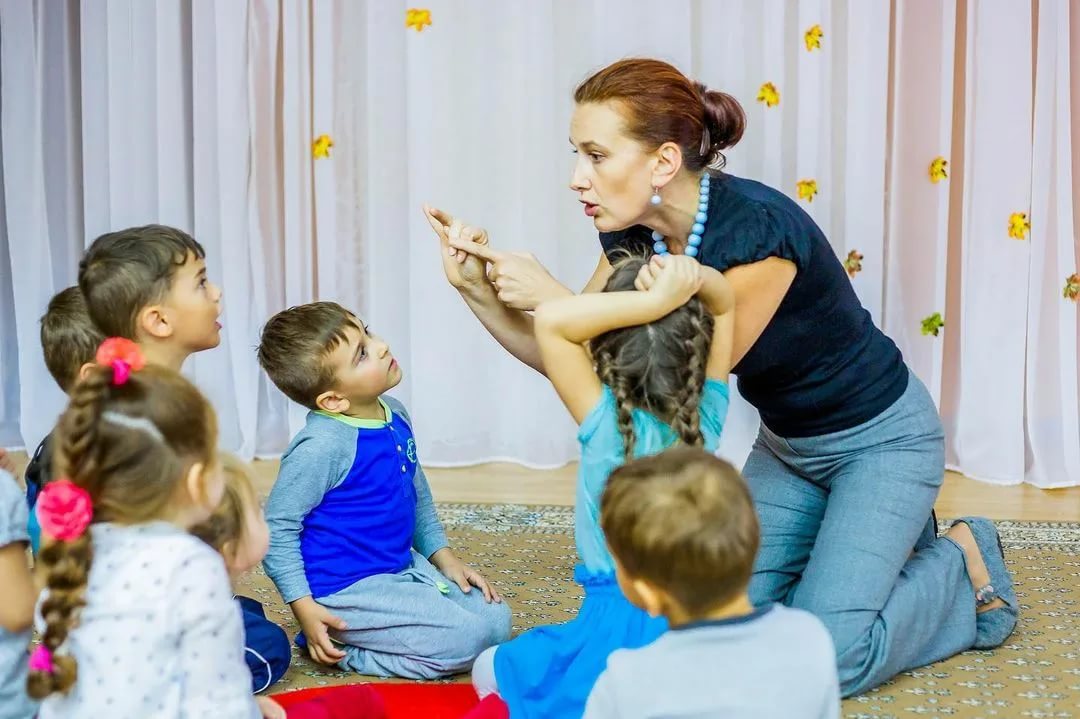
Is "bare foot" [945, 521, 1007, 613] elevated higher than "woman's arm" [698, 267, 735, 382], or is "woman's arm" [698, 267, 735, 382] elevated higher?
"woman's arm" [698, 267, 735, 382]

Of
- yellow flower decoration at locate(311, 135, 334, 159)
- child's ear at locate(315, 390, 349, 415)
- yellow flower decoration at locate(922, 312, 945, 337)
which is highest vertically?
yellow flower decoration at locate(311, 135, 334, 159)

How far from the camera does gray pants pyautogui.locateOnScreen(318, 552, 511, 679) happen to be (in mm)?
1888

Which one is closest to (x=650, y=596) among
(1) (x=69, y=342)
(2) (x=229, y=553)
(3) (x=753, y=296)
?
(2) (x=229, y=553)

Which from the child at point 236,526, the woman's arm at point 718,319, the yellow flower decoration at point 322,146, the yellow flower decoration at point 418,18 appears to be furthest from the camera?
the yellow flower decoration at point 322,146

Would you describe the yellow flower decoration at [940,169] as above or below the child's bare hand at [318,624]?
above

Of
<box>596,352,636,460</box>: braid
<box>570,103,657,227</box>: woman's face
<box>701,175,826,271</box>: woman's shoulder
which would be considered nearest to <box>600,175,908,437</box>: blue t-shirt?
<box>701,175,826,271</box>: woman's shoulder

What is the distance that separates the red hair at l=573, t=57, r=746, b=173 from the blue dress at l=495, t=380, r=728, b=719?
418 mm

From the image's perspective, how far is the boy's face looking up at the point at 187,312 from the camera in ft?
6.07

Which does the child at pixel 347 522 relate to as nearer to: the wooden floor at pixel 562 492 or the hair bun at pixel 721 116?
the hair bun at pixel 721 116

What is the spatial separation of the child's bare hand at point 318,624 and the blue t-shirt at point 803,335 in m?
0.72

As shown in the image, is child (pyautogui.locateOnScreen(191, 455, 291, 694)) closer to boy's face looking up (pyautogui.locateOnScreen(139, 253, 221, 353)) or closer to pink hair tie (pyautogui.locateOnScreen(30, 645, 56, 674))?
pink hair tie (pyautogui.locateOnScreen(30, 645, 56, 674))

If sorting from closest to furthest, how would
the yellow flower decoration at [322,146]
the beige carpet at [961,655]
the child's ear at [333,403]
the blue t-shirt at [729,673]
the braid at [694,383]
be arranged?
the blue t-shirt at [729,673], the braid at [694,383], the beige carpet at [961,655], the child's ear at [333,403], the yellow flower decoration at [322,146]

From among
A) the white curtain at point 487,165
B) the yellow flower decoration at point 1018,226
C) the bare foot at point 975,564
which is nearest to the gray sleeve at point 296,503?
the bare foot at point 975,564

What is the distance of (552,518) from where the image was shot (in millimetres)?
2748
